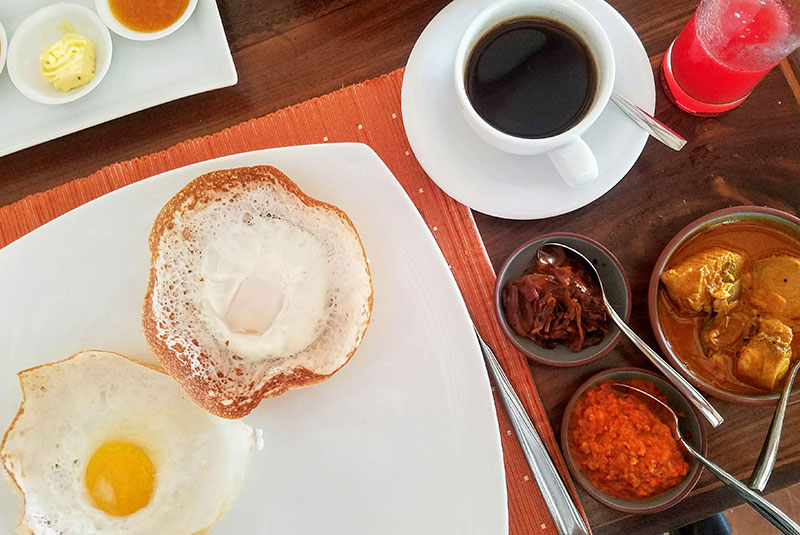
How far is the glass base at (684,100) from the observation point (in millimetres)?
1509

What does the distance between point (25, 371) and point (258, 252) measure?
0.56 m

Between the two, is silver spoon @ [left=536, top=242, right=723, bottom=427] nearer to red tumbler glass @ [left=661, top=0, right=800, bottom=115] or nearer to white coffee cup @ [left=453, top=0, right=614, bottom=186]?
white coffee cup @ [left=453, top=0, right=614, bottom=186]

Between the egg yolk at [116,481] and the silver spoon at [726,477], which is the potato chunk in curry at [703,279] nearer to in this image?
the silver spoon at [726,477]

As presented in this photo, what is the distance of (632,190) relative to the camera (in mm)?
1554

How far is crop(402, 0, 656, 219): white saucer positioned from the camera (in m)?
1.42

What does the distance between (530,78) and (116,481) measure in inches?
50.5

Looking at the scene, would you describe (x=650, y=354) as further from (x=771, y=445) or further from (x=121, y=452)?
(x=121, y=452)

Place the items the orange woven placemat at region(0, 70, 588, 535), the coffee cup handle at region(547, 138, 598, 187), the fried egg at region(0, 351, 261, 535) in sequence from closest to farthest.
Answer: the coffee cup handle at region(547, 138, 598, 187), the fried egg at region(0, 351, 261, 535), the orange woven placemat at region(0, 70, 588, 535)

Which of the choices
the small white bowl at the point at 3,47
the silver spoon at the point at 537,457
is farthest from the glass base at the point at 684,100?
the small white bowl at the point at 3,47

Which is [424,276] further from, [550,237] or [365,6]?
[365,6]

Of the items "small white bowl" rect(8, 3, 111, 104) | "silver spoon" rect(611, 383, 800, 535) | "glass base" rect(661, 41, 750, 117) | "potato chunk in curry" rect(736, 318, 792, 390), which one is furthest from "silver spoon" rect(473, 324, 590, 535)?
"small white bowl" rect(8, 3, 111, 104)

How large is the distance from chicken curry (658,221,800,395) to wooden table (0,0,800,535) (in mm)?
104

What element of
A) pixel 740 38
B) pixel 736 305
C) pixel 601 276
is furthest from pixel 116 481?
pixel 740 38

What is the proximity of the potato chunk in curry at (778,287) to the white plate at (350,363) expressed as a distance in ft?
2.07
